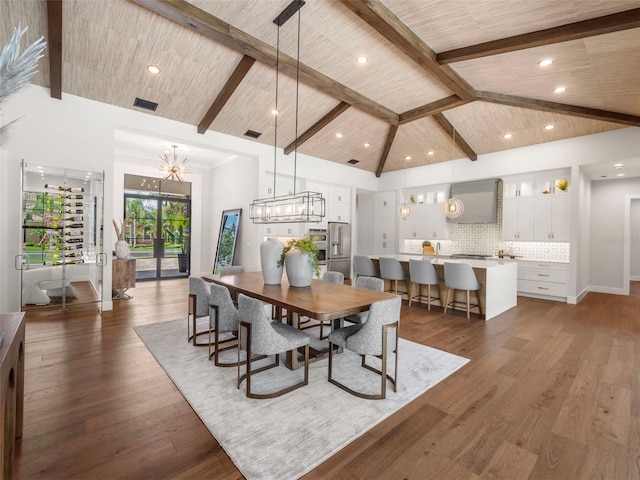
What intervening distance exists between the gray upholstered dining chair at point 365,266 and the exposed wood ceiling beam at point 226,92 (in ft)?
12.4

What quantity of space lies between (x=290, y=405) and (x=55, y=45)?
4.92 m

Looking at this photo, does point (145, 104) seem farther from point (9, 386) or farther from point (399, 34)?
point (9, 386)

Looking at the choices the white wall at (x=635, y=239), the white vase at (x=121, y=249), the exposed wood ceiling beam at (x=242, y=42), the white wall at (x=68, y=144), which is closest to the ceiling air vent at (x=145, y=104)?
the white wall at (x=68, y=144)

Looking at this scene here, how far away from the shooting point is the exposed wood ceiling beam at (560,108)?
5.10 meters

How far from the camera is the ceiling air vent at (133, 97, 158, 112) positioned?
16.3 feet

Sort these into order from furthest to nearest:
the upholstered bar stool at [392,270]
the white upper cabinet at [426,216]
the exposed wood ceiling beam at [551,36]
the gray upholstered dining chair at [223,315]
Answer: the white upper cabinet at [426,216], the upholstered bar stool at [392,270], the exposed wood ceiling beam at [551,36], the gray upholstered dining chair at [223,315]

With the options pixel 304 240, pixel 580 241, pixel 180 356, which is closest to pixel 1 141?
pixel 304 240

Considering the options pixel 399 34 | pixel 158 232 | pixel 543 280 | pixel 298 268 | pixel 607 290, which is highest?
pixel 399 34

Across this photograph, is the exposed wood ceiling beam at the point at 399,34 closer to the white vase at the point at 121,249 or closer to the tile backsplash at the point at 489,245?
the tile backsplash at the point at 489,245

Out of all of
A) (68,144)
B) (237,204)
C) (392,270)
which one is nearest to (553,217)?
(392,270)

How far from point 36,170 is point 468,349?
6499 mm

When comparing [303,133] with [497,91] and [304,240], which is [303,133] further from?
[304,240]

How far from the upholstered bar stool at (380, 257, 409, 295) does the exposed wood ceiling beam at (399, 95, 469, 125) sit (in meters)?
2.97

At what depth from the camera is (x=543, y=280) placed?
6.48 m
